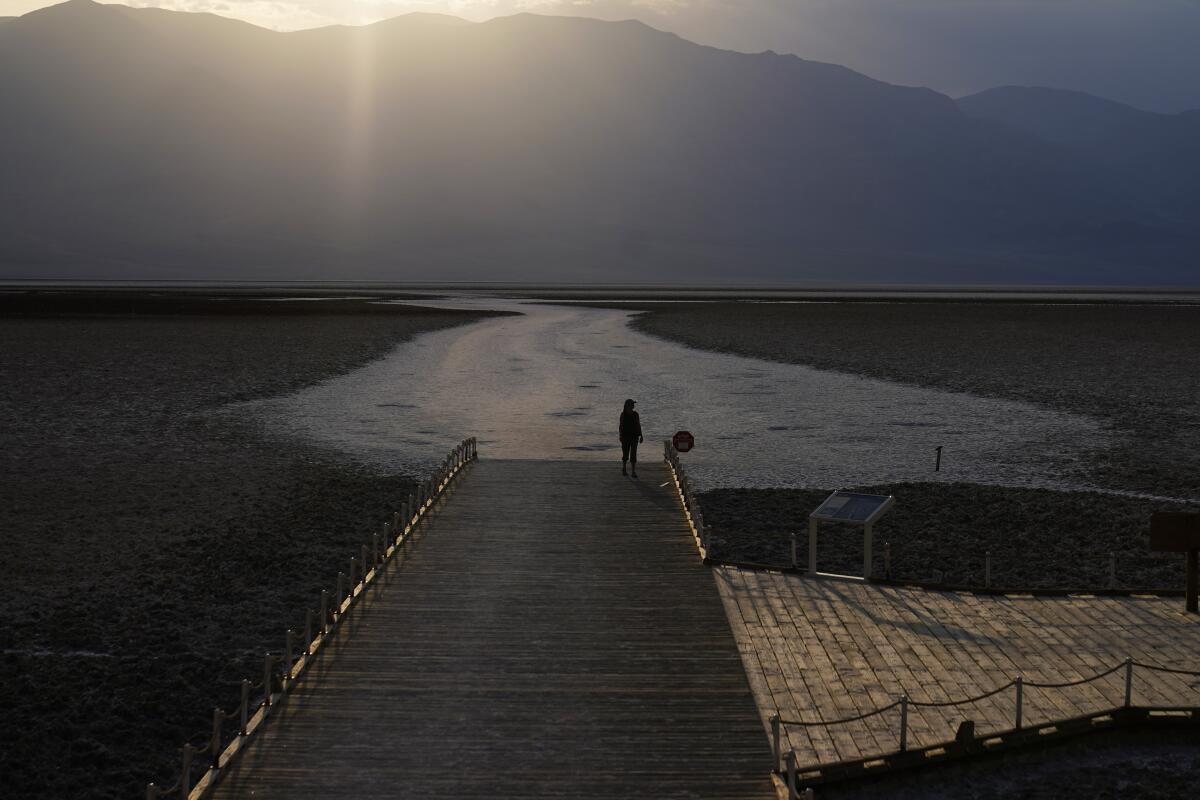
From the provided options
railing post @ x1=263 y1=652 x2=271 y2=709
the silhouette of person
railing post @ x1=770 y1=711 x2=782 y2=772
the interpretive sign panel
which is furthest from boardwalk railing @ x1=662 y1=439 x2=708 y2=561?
railing post @ x1=263 y1=652 x2=271 y2=709

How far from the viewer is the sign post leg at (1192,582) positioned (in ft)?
56.7

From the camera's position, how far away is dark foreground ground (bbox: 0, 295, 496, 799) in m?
15.1

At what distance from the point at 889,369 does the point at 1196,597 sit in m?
42.2

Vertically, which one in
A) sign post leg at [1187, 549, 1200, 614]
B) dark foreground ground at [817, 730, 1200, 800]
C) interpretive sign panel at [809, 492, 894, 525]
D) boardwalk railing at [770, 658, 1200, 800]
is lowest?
dark foreground ground at [817, 730, 1200, 800]

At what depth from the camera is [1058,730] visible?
44.0ft

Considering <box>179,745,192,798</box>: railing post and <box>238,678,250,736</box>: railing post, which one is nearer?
<box>179,745,192,798</box>: railing post

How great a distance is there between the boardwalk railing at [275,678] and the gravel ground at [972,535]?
5.93 metres

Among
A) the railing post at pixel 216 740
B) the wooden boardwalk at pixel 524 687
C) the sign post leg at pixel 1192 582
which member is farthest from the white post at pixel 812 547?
the railing post at pixel 216 740

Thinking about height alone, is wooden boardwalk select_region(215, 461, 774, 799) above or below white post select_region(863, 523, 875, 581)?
below

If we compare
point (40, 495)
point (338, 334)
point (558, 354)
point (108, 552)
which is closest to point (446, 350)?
point (558, 354)

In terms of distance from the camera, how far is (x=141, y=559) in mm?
22188

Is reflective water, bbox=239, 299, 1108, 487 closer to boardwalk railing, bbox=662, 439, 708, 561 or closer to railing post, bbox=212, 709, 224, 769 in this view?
boardwalk railing, bbox=662, 439, 708, 561

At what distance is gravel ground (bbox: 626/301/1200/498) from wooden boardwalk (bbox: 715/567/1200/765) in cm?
1321

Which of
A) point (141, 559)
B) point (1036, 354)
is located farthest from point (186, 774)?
point (1036, 354)
